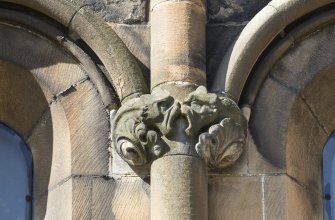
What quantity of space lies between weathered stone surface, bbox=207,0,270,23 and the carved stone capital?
68 centimetres

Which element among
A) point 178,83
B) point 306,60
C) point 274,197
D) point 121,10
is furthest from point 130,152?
point 306,60

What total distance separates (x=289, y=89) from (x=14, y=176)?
1.90m

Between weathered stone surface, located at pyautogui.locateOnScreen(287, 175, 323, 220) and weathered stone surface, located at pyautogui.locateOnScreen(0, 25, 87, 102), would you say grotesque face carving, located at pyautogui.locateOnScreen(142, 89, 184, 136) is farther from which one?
weathered stone surface, located at pyautogui.locateOnScreen(287, 175, 323, 220)

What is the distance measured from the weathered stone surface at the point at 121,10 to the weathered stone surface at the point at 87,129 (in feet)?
1.57

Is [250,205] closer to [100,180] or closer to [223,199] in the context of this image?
[223,199]

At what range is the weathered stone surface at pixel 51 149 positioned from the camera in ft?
30.5

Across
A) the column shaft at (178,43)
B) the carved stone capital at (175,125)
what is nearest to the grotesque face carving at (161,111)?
the carved stone capital at (175,125)

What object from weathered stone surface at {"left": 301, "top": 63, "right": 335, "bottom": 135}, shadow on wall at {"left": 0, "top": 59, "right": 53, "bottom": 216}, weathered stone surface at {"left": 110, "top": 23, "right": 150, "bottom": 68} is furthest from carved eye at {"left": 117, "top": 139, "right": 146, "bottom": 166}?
weathered stone surface at {"left": 301, "top": 63, "right": 335, "bottom": 135}

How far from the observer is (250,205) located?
29.5 feet

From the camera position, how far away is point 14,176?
9.69 m

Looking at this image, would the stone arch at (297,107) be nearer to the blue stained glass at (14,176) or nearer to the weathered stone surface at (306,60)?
the weathered stone surface at (306,60)

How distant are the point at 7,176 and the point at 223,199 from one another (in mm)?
1574

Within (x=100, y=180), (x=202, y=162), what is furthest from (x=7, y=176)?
(x=202, y=162)

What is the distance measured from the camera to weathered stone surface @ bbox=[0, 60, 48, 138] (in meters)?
9.52
